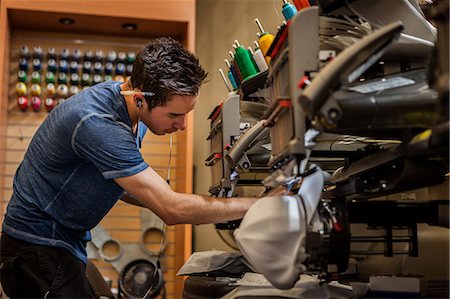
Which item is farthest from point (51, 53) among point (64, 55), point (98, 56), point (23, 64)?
point (98, 56)

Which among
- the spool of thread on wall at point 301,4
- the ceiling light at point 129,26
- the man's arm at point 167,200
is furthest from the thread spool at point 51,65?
the spool of thread on wall at point 301,4

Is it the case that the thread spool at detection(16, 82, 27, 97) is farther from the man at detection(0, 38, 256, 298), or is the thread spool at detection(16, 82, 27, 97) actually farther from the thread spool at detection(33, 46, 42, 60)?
the man at detection(0, 38, 256, 298)

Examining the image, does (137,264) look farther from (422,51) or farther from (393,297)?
(422,51)

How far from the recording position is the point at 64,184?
1.96 metres

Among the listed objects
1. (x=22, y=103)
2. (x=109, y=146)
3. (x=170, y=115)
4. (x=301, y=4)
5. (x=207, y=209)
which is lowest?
(x=207, y=209)

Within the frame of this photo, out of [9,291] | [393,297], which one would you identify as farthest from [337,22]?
[9,291]

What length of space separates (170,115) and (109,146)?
359mm

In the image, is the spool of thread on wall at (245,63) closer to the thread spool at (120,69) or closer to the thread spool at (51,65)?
the thread spool at (120,69)

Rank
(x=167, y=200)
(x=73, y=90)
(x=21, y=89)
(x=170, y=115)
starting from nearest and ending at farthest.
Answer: (x=167, y=200) < (x=170, y=115) < (x=21, y=89) < (x=73, y=90)

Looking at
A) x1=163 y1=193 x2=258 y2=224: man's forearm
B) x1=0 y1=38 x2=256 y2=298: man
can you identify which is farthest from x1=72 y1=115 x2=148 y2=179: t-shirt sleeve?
x1=163 y1=193 x2=258 y2=224: man's forearm

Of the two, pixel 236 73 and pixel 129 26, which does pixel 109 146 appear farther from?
pixel 129 26

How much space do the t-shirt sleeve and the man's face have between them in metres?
0.23

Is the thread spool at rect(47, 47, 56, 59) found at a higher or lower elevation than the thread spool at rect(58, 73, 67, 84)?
higher

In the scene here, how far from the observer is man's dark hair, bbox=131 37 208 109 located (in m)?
1.99
